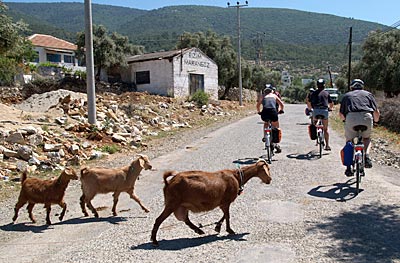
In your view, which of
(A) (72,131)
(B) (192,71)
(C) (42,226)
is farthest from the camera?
(B) (192,71)

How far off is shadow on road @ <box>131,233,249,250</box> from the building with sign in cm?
2736

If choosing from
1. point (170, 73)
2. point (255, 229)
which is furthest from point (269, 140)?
point (170, 73)

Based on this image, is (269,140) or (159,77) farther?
(159,77)

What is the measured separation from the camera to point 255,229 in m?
5.93

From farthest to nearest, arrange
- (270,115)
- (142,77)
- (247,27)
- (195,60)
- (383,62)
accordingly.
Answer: (247,27), (383,62), (195,60), (142,77), (270,115)

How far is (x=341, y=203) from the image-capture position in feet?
23.4

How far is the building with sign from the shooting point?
109 feet

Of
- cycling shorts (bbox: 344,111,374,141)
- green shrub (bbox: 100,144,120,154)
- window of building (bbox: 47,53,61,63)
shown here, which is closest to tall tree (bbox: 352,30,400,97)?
green shrub (bbox: 100,144,120,154)

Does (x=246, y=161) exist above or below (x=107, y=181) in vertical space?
below

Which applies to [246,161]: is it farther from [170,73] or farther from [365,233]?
[170,73]

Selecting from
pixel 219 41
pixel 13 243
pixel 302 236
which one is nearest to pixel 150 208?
pixel 13 243

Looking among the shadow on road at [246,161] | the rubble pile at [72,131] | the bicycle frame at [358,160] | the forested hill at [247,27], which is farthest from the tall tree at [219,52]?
the forested hill at [247,27]

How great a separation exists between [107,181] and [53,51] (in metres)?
62.8

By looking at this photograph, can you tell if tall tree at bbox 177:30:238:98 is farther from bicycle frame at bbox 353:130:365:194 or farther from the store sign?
bicycle frame at bbox 353:130:365:194
